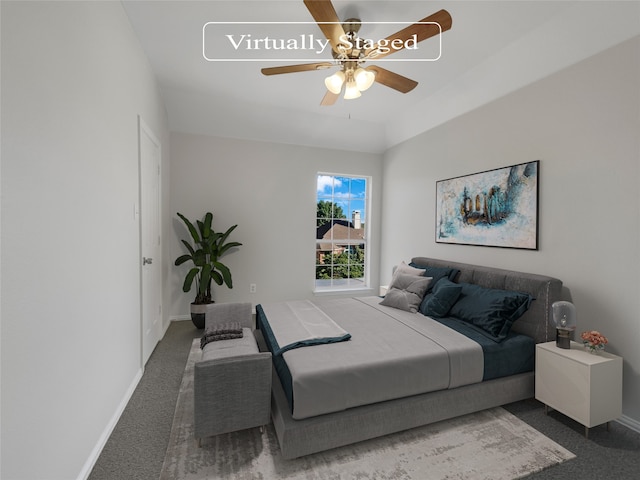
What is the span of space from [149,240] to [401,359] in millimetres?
2642

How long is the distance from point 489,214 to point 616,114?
3.88 ft

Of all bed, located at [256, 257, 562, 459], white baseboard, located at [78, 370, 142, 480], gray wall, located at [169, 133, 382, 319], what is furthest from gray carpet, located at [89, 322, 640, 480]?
gray wall, located at [169, 133, 382, 319]

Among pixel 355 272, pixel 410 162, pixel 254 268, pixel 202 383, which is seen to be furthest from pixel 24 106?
pixel 355 272

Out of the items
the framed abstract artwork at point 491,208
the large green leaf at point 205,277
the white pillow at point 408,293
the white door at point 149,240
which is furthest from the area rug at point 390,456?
the large green leaf at point 205,277

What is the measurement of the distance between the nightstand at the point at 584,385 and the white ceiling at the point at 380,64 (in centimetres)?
220

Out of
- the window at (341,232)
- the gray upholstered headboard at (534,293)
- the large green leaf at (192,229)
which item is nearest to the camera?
the gray upholstered headboard at (534,293)

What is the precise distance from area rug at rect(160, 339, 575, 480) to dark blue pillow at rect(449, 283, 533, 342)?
2.14 feet

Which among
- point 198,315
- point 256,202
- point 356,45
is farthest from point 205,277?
point 356,45

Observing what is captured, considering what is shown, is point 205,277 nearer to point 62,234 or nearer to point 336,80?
point 62,234

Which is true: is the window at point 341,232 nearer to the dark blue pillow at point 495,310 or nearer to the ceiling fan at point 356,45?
the ceiling fan at point 356,45

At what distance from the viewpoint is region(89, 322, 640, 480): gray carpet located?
155 centimetres

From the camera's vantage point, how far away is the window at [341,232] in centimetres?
481

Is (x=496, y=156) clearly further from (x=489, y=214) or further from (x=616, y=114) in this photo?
(x=616, y=114)

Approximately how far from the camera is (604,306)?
6.82 feet
